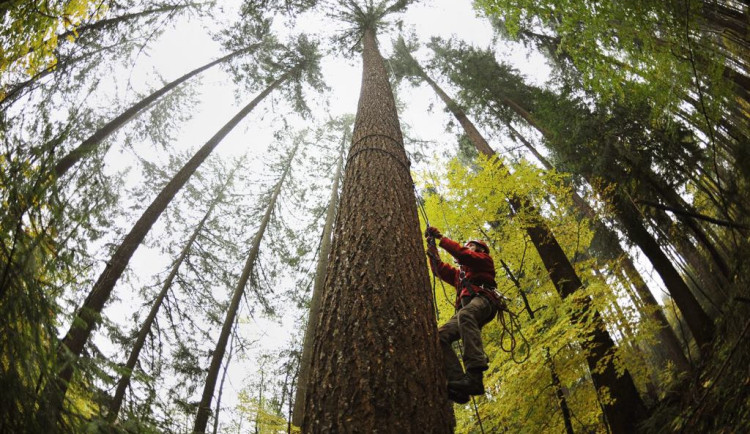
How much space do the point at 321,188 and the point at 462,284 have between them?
11539mm

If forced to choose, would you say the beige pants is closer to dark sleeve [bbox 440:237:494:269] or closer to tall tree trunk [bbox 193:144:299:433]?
dark sleeve [bbox 440:237:494:269]

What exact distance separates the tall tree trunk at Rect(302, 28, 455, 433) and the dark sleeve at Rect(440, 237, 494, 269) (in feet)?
2.40

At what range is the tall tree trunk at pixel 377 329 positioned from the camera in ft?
5.39

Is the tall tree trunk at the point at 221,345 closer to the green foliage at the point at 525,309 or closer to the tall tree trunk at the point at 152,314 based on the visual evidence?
the tall tree trunk at the point at 152,314

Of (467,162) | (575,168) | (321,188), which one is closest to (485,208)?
(575,168)

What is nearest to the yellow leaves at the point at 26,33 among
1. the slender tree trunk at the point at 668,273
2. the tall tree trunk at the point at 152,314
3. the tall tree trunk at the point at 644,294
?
the tall tree trunk at the point at 152,314

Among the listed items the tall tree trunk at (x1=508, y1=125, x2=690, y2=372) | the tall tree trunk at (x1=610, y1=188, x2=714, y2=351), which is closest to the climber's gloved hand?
the tall tree trunk at (x1=610, y1=188, x2=714, y2=351)

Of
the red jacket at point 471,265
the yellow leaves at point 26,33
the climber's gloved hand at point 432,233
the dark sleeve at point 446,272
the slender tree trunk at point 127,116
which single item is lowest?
the red jacket at point 471,265

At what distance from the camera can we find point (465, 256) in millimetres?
3691

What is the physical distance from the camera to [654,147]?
7.69 metres

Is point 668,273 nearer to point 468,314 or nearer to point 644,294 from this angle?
point 644,294

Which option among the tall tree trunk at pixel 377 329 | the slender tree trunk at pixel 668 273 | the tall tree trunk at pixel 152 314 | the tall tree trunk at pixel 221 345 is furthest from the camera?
the tall tree trunk at pixel 152 314

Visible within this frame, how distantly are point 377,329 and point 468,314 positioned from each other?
161cm

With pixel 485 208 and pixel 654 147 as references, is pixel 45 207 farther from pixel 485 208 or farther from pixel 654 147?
pixel 654 147
